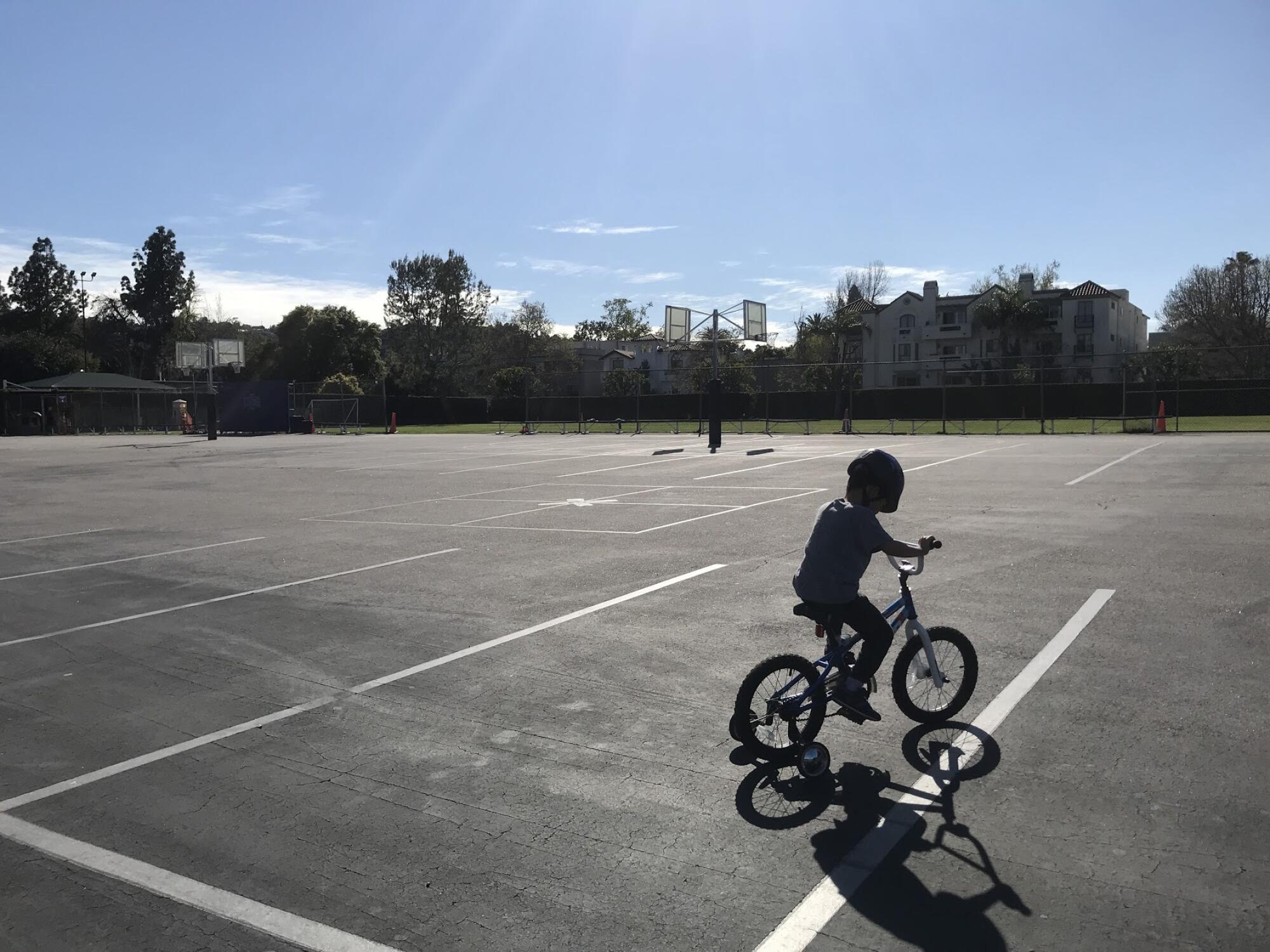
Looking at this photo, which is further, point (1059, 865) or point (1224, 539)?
point (1224, 539)

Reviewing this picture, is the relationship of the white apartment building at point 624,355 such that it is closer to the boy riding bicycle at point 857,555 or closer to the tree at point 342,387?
the tree at point 342,387

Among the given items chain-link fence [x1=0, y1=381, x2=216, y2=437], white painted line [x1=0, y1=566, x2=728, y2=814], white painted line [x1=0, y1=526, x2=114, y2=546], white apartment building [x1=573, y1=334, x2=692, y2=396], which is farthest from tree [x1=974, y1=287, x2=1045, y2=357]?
white painted line [x1=0, y1=566, x2=728, y2=814]

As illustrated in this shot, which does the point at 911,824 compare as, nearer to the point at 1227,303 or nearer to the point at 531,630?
the point at 531,630

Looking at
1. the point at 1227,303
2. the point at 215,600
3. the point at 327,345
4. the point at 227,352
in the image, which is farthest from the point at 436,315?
the point at 215,600

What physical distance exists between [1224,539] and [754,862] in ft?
30.5

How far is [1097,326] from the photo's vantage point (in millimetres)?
81500

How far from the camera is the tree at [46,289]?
85.6 meters

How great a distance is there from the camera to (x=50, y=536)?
14234mm

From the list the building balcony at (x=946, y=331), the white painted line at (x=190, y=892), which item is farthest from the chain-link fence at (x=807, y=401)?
the white painted line at (x=190, y=892)

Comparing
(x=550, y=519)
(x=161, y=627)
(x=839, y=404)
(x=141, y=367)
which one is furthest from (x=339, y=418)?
(x=161, y=627)

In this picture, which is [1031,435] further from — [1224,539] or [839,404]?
[1224,539]

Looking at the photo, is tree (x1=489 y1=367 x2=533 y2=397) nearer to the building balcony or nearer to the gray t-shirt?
the building balcony

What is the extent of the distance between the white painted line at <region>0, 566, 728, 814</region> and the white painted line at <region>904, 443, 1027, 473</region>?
13.8 metres

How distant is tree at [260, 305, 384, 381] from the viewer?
269ft
